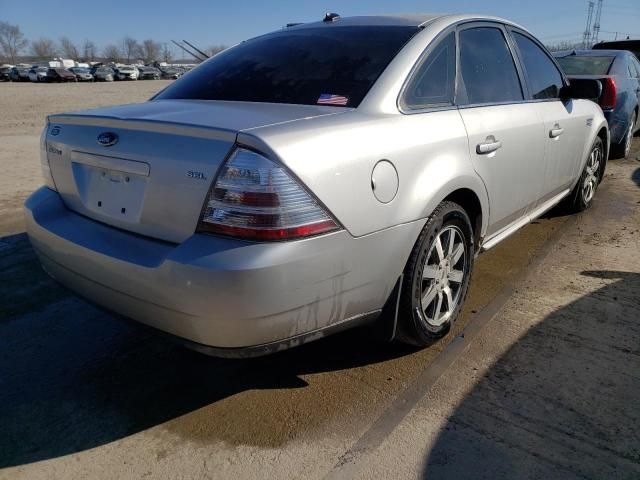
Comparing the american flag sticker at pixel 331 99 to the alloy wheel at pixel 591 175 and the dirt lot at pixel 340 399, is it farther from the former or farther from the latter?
the alloy wheel at pixel 591 175

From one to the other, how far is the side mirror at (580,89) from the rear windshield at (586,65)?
3952 millimetres

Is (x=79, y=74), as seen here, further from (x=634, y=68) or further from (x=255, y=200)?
(x=255, y=200)

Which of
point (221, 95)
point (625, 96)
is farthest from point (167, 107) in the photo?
point (625, 96)

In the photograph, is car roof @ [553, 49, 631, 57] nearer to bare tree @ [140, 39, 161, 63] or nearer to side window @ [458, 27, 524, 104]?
side window @ [458, 27, 524, 104]

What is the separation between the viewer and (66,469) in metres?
2.01

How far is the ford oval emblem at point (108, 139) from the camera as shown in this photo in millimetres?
2172

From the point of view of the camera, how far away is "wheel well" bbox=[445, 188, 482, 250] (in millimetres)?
2748

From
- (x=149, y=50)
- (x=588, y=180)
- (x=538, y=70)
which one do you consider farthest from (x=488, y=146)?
(x=149, y=50)

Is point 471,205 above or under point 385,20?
under

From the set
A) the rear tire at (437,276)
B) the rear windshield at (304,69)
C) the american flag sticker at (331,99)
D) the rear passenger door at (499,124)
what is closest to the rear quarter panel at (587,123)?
the rear passenger door at (499,124)

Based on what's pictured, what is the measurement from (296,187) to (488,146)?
57.2 inches

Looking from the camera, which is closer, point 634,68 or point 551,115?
point 551,115

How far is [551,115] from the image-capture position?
3.76 m

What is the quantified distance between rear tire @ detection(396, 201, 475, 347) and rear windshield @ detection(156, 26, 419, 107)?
729 mm
